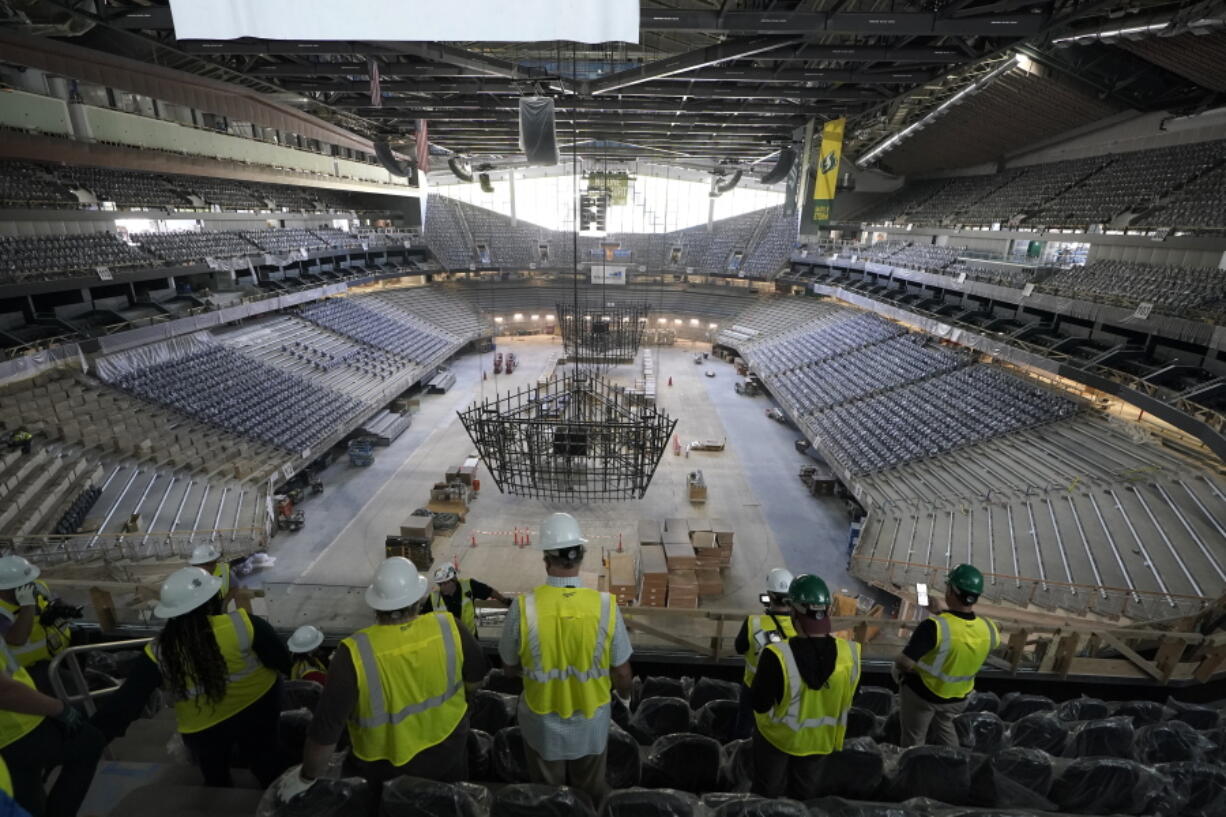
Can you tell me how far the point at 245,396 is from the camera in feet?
61.6

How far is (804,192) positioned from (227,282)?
27.5 m

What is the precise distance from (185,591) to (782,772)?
3.42 metres

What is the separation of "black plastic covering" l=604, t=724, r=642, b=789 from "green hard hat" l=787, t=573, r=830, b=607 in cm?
132

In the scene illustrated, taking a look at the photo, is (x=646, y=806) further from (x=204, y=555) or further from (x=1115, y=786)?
(x=204, y=555)

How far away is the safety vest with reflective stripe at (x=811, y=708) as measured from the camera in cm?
295

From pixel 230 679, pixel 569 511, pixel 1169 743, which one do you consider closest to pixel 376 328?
pixel 569 511

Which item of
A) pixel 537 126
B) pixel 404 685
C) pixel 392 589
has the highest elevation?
pixel 537 126

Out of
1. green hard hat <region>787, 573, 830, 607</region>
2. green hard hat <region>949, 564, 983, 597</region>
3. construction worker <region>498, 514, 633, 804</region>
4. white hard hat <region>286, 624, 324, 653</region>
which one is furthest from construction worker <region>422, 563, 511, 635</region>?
green hard hat <region>949, 564, 983, 597</region>

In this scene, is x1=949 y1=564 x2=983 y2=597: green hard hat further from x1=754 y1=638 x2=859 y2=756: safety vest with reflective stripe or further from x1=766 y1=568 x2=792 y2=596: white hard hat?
x1=766 y1=568 x2=792 y2=596: white hard hat

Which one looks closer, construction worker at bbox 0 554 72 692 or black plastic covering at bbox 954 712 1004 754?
construction worker at bbox 0 554 72 692

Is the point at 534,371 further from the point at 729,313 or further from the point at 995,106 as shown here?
the point at 995,106

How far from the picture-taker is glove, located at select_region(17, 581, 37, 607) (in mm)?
3619

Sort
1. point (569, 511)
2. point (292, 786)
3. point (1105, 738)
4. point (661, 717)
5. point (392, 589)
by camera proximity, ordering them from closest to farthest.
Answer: point (292, 786) < point (392, 589) < point (1105, 738) < point (661, 717) < point (569, 511)

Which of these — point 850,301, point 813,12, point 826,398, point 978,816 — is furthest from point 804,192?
point 978,816
